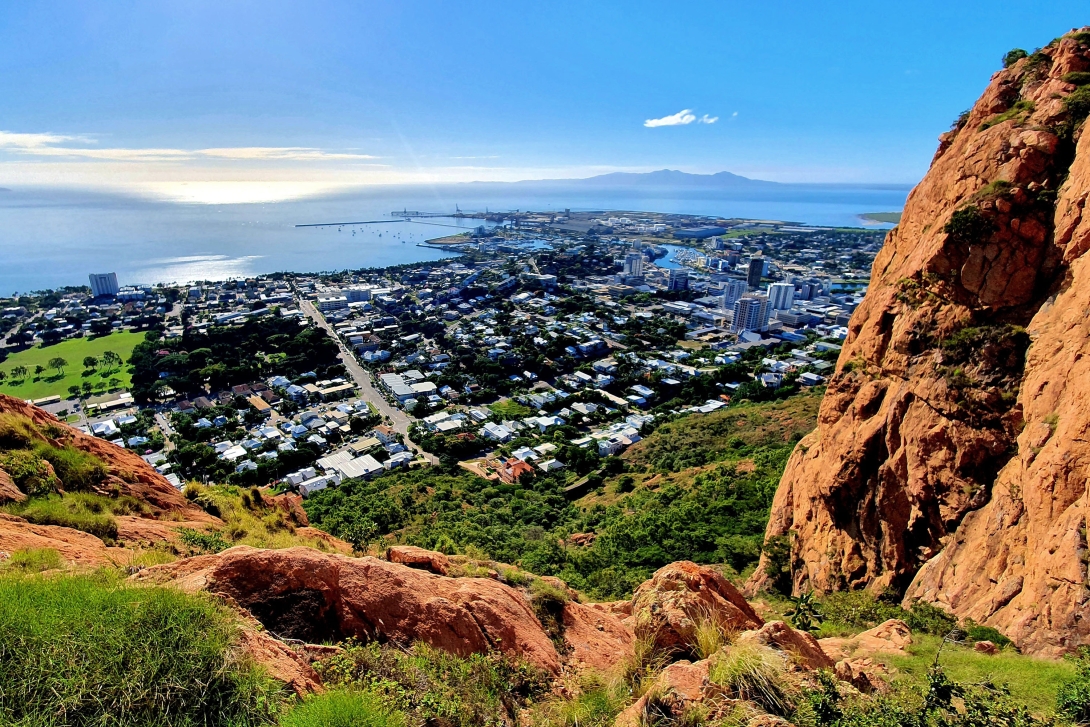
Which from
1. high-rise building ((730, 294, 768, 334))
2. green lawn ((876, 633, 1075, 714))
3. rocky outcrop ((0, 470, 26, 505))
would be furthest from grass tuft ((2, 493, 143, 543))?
high-rise building ((730, 294, 768, 334))

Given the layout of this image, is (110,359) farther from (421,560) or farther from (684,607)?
(684,607)

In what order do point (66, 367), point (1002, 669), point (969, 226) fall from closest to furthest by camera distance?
point (1002, 669) → point (969, 226) → point (66, 367)

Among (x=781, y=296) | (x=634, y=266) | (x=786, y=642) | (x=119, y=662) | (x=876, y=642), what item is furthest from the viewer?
(x=634, y=266)

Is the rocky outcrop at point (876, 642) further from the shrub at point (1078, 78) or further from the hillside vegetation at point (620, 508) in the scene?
the shrub at point (1078, 78)

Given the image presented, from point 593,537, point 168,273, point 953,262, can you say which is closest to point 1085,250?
point 953,262

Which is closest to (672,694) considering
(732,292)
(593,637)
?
(593,637)

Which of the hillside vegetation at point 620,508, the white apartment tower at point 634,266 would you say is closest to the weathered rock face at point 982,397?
the hillside vegetation at point 620,508

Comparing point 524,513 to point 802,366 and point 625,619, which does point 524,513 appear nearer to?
point 625,619
